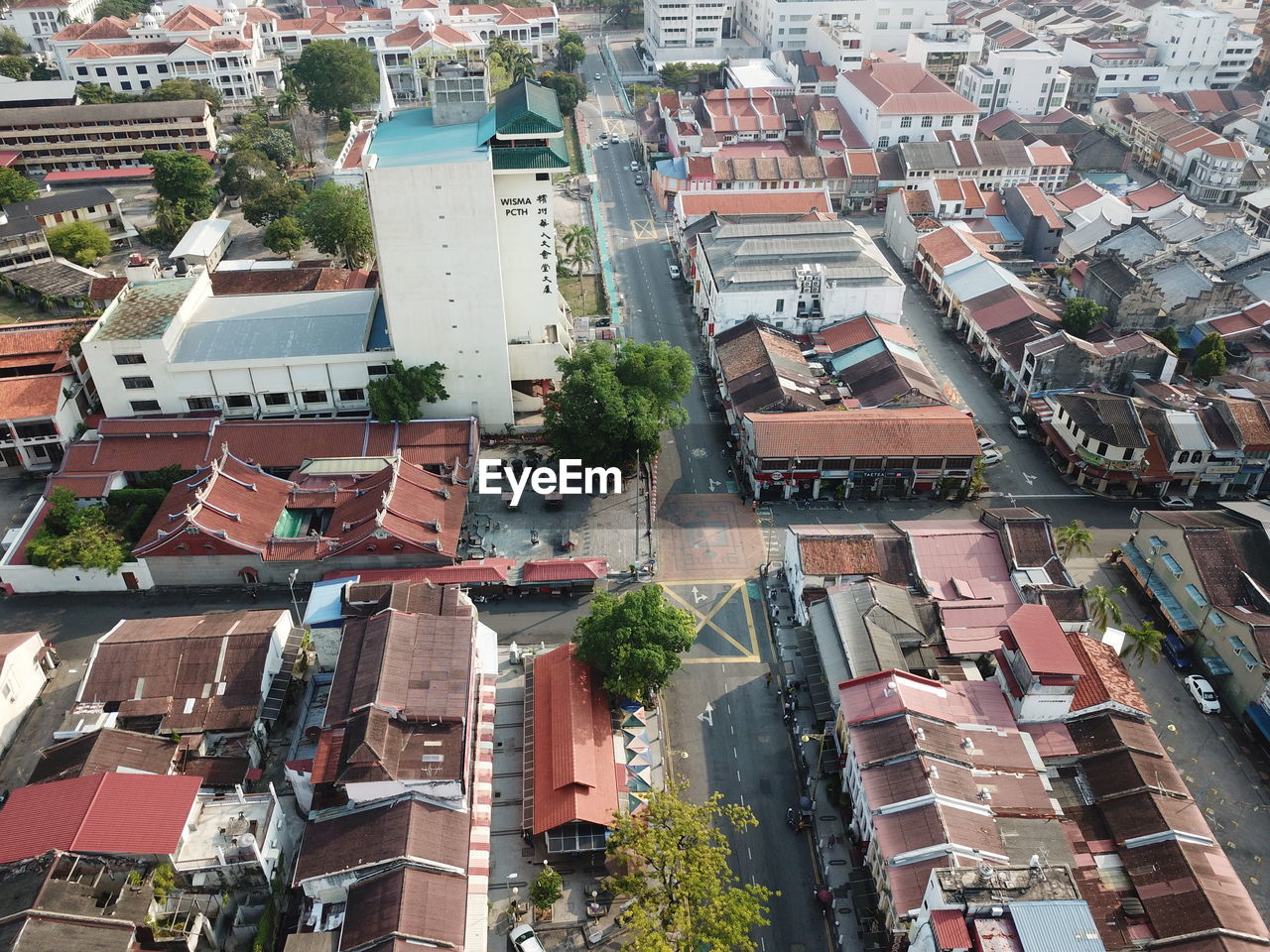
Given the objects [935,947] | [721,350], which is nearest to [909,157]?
[721,350]

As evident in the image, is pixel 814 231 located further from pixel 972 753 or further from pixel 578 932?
pixel 578 932

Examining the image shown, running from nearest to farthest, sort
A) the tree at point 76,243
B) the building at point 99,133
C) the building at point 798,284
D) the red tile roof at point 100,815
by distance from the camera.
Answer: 1. the red tile roof at point 100,815
2. the building at point 798,284
3. the tree at point 76,243
4. the building at point 99,133

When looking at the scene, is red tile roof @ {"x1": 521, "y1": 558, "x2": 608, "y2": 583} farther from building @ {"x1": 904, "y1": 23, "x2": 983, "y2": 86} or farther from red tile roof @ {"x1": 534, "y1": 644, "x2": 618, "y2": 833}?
building @ {"x1": 904, "y1": 23, "x2": 983, "y2": 86}

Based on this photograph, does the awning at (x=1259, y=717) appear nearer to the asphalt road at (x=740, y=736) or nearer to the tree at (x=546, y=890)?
the asphalt road at (x=740, y=736)

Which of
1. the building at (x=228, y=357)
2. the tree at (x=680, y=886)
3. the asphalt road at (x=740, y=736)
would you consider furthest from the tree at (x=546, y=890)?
the building at (x=228, y=357)

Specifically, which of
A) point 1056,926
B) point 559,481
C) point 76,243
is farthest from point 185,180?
point 1056,926

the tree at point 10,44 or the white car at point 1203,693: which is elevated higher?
the tree at point 10,44

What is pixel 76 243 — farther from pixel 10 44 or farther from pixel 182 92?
pixel 10 44
